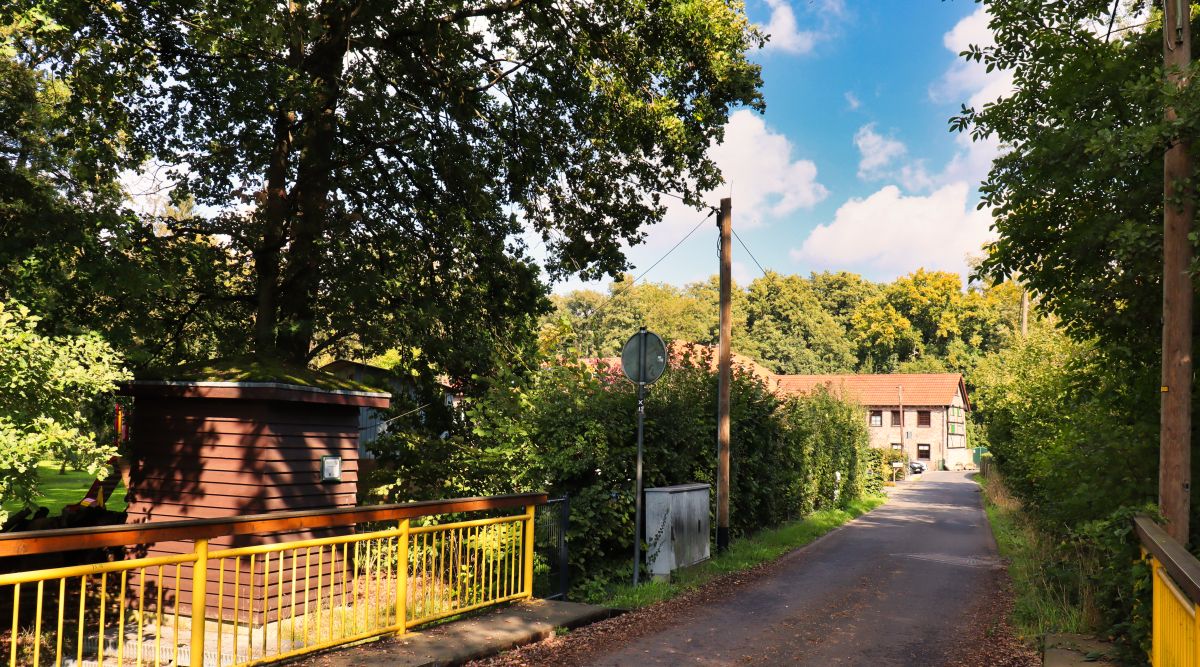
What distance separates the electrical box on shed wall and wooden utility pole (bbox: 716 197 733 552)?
1556mm

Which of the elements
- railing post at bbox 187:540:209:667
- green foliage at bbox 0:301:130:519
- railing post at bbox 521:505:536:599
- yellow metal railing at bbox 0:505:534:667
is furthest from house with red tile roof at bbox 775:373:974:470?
railing post at bbox 187:540:209:667

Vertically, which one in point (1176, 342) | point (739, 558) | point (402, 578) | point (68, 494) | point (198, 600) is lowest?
point (68, 494)

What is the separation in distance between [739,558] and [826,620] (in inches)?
172

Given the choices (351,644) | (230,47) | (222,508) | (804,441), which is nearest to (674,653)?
(351,644)

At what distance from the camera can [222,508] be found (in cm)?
966

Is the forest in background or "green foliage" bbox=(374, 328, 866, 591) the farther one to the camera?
the forest in background

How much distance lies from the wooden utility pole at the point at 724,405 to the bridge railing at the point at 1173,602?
8.21 meters

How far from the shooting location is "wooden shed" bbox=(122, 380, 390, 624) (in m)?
9.62

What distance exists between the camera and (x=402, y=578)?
7.32 m

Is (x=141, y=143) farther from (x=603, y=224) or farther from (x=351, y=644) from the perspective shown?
(x=351, y=644)

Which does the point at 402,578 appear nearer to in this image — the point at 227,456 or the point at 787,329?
the point at 227,456

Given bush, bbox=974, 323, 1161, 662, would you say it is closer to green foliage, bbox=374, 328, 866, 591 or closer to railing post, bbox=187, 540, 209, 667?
green foliage, bbox=374, 328, 866, 591

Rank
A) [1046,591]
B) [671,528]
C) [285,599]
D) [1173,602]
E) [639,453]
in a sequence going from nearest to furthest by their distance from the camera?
[1173,602] < [1046,591] < [285,599] < [639,453] < [671,528]

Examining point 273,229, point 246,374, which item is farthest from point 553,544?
point 273,229
